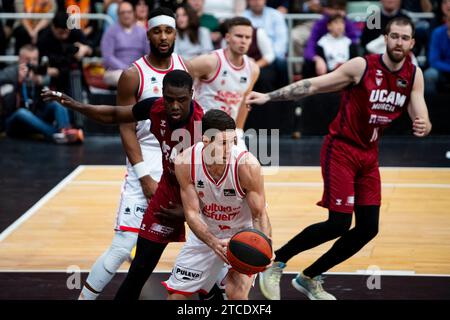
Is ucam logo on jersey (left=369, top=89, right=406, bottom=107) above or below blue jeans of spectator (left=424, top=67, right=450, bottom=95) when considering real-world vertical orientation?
Result: above

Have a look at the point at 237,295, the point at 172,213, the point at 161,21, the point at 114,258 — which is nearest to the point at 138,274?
the point at 172,213

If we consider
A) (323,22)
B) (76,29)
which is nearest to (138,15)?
(76,29)

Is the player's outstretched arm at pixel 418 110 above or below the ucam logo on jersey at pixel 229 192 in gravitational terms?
above

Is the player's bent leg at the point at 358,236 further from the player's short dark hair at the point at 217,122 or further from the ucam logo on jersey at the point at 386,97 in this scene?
the player's short dark hair at the point at 217,122

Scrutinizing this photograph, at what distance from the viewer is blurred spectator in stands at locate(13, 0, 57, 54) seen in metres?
15.8

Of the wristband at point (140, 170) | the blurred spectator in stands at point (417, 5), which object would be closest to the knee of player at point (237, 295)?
the wristband at point (140, 170)

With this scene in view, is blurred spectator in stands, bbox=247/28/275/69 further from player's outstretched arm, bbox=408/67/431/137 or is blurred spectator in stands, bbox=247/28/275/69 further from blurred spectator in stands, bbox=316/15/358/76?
player's outstretched arm, bbox=408/67/431/137

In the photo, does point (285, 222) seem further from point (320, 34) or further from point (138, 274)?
point (320, 34)

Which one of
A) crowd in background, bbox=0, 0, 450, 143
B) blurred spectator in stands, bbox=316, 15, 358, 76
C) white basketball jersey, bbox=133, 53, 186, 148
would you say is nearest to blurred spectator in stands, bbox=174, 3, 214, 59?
crowd in background, bbox=0, 0, 450, 143

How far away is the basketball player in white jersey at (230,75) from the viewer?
952 centimetres

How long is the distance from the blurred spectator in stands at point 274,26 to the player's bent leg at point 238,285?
8315 mm

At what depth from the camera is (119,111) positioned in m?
7.46

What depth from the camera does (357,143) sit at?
8.07m

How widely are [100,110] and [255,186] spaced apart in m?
1.59
